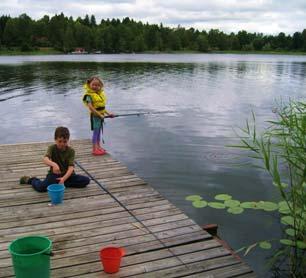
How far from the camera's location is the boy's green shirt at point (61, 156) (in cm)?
580

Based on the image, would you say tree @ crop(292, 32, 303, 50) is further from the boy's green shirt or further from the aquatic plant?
the boy's green shirt

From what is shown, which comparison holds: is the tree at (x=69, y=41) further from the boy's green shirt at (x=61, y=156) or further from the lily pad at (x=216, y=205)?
the boy's green shirt at (x=61, y=156)

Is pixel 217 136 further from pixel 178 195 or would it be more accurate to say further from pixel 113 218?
pixel 113 218

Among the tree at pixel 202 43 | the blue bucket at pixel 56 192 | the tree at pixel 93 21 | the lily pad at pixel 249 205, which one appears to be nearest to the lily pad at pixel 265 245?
the lily pad at pixel 249 205

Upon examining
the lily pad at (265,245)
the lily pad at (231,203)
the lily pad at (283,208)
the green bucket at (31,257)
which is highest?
the green bucket at (31,257)

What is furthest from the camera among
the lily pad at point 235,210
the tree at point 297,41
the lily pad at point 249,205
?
the tree at point 297,41

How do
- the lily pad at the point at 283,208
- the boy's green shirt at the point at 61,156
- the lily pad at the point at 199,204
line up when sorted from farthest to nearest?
the lily pad at the point at 199,204 < the lily pad at the point at 283,208 < the boy's green shirt at the point at 61,156

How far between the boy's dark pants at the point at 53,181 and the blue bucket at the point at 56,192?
297mm

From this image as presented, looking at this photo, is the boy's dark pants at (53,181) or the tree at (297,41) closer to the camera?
the boy's dark pants at (53,181)

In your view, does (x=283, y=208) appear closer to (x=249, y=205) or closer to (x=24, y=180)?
(x=249, y=205)

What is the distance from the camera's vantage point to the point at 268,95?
75.4 ft

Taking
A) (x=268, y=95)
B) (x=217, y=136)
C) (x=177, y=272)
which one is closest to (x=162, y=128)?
(x=217, y=136)

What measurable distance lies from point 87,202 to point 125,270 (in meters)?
1.85

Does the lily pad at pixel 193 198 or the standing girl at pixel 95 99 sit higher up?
the standing girl at pixel 95 99
